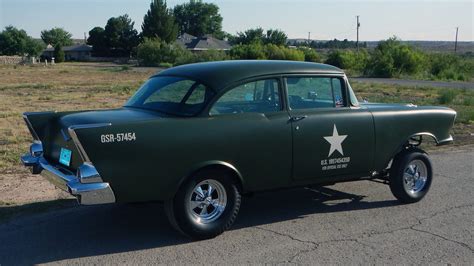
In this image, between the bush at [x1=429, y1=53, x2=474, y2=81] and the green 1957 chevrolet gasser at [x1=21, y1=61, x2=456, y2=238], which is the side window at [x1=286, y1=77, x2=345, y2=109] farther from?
the bush at [x1=429, y1=53, x2=474, y2=81]

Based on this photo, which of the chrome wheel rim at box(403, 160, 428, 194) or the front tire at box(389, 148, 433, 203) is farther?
the chrome wheel rim at box(403, 160, 428, 194)

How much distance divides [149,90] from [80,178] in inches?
63.5

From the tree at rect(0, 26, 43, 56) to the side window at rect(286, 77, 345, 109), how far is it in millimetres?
115774

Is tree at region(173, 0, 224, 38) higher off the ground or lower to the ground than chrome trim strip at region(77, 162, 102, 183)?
higher

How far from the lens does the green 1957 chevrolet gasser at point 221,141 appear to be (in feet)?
14.8

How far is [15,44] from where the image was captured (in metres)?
112

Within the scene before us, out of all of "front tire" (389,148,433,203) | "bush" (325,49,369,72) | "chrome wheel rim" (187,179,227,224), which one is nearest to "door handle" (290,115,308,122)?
"chrome wheel rim" (187,179,227,224)

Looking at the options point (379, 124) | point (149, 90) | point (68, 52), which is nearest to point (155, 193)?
point (149, 90)

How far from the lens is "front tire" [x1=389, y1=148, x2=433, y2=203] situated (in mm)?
6309

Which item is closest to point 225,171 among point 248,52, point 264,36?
point 248,52

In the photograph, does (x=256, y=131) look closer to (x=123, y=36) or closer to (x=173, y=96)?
(x=173, y=96)

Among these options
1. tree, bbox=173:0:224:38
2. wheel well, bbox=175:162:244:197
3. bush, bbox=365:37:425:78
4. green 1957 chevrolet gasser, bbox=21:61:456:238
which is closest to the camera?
green 1957 chevrolet gasser, bbox=21:61:456:238

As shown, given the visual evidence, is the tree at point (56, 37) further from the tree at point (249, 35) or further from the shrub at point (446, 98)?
the shrub at point (446, 98)

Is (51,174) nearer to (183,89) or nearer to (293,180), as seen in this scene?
(183,89)
